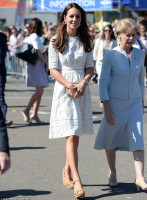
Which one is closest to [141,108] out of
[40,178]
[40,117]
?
[40,178]

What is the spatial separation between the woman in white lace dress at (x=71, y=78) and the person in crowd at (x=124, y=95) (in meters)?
0.26

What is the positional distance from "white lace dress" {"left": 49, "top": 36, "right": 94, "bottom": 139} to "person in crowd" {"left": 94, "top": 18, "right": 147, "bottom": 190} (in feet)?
0.88

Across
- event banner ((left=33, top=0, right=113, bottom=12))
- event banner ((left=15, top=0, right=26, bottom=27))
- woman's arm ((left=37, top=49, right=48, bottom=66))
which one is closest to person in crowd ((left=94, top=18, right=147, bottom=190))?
woman's arm ((left=37, top=49, right=48, bottom=66))

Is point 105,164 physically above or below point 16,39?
below

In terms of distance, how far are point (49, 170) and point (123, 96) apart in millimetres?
1577

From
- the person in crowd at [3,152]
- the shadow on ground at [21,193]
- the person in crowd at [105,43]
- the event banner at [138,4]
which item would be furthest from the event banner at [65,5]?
the person in crowd at [3,152]

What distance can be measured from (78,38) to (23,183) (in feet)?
5.40

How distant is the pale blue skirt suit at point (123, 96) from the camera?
574 cm

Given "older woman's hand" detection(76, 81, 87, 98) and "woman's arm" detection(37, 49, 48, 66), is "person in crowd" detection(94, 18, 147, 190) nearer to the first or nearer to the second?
"older woman's hand" detection(76, 81, 87, 98)

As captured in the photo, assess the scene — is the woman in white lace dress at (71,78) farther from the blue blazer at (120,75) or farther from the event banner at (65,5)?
the event banner at (65,5)

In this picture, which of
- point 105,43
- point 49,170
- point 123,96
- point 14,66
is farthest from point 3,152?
point 14,66

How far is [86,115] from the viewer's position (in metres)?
5.99

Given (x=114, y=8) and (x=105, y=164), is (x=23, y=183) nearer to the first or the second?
(x=105, y=164)

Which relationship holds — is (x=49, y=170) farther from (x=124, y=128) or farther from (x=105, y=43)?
(x=105, y=43)
